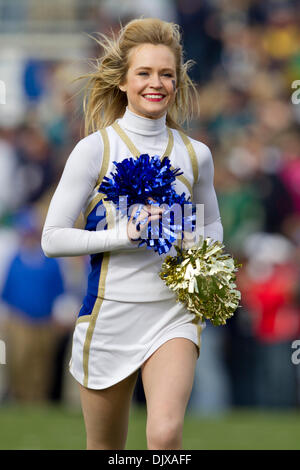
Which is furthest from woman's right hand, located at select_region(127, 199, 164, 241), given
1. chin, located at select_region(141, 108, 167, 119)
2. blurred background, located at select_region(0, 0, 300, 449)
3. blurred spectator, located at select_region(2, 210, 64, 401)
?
blurred spectator, located at select_region(2, 210, 64, 401)

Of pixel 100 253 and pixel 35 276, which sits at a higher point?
pixel 35 276

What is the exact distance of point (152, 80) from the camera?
380 cm

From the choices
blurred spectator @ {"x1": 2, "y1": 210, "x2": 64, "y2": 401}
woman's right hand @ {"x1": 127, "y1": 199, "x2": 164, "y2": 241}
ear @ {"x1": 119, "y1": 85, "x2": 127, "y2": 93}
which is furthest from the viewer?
blurred spectator @ {"x1": 2, "y1": 210, "x2": 64, "y2": 401}

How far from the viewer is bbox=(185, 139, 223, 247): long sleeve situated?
12.9 feet

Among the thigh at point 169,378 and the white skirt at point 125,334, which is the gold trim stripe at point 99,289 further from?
the thigh at point 169,378

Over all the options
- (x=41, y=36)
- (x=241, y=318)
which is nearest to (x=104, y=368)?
(x=241, y=318)

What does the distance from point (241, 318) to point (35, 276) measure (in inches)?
74.2

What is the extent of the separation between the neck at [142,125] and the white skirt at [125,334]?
2.28 ft

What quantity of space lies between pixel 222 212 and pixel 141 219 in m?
4.85

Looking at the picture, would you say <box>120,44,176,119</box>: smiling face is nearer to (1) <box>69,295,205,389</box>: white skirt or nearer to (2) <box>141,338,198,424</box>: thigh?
(1) <box>69,295,205,389</box>: white skirt

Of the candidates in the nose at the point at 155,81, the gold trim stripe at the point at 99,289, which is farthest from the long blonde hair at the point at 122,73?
the gold trim stripe at the point at 99,289

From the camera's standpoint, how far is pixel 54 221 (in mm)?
3725

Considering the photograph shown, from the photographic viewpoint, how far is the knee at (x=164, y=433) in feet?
11.2
